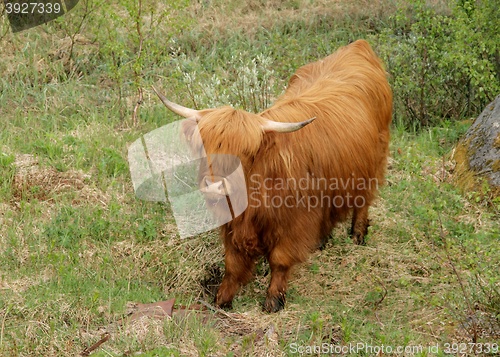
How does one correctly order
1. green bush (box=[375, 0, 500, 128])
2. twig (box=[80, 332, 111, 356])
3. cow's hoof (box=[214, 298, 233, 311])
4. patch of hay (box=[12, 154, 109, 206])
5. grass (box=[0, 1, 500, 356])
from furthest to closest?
green bush (box=[375, 0, 500, 128]), patch of hay (box=[12, 154, 109, 206]), cow's hoof (box=[214, 298, 233, 311]), grass (box=[0, 1, 500, 356]), twig (box=[80, 332, 111, 356])

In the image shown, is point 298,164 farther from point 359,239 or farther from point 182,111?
point 359,239

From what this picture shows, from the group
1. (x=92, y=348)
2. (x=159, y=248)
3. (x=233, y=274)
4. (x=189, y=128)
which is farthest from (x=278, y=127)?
(x=92, y=348)

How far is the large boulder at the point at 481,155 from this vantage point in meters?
6.54

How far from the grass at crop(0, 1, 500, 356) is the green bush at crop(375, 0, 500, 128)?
0.38 m

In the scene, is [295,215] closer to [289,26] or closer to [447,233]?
[447,233]

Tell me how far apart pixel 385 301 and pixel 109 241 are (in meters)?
2.12

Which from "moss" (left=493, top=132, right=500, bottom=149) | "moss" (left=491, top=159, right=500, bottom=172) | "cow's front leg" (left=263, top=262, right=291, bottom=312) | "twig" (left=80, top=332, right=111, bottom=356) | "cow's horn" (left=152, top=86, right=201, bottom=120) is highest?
"cow's horn" (left=152, top=86, right=201, bottom=120)

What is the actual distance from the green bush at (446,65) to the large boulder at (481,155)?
53cm

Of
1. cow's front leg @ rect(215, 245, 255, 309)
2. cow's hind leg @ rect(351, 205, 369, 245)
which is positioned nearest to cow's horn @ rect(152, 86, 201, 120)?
cow's front leg @ rect(215, 245, 255, 309)

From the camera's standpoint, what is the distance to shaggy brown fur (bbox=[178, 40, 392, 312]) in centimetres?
484

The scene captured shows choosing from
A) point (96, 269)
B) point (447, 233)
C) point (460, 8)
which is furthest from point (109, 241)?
point (460, 8)

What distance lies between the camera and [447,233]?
6.04 m

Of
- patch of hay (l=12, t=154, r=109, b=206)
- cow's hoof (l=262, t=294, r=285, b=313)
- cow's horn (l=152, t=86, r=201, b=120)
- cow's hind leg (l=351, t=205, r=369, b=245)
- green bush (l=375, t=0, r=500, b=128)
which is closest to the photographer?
cow's horn (l=152, t=86, r=201, b=120)

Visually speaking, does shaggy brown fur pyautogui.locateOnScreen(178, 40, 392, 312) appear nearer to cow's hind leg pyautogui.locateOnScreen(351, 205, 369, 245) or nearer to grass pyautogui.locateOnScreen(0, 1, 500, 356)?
cow's hind leg pyautogui.locateOnScreen(351, 205, 369, 245)
